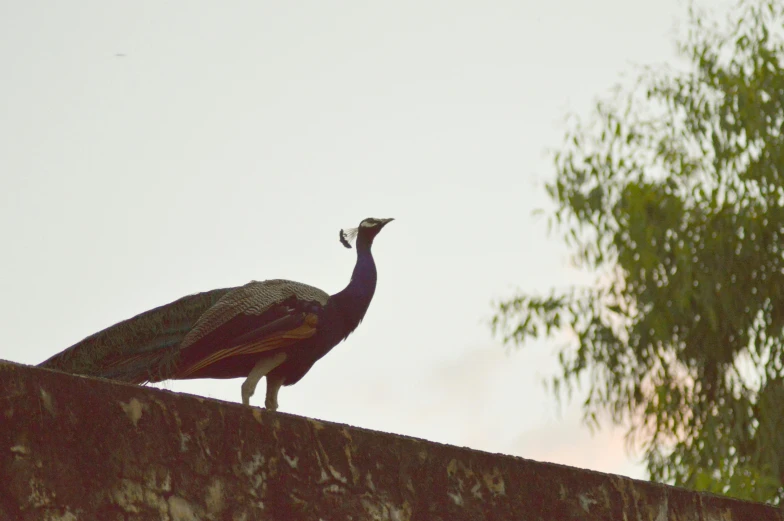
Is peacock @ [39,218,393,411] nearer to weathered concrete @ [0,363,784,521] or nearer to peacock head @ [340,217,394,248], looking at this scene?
peacock head @ [340,217,394,248]

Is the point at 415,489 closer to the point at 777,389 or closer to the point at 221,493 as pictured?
the point at 221,493

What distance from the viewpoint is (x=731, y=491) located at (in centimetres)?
903

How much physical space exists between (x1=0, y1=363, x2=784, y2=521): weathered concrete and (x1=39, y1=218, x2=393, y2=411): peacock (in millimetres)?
2022

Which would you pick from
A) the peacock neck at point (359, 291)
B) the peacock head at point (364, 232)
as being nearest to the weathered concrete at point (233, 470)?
the peacock neck at point (359, 291)

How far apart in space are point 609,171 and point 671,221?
1.00 meters

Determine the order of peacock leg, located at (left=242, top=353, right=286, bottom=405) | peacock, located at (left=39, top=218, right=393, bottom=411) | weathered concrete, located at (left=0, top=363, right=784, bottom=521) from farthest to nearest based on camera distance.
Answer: peacock leg, located at (left=242, top=353, right=286, bottom=405), peacock, located at (left=39, top=218, right=393, bottom=411), weathered concrete, located at (left=0, top=363, right=784, bottom=521)

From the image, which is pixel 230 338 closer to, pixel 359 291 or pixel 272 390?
pixel 272 390

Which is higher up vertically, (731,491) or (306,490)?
(731,491)

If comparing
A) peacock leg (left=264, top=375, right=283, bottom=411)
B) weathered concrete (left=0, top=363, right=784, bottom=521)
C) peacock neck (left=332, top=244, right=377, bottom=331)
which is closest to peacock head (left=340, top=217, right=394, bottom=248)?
peacock neck (left=332, top=244, right=377, bottom=331)

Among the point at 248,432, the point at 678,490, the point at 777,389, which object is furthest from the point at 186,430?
the point at 777,389

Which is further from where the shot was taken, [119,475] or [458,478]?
[458,478]

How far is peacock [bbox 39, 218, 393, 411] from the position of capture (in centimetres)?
503

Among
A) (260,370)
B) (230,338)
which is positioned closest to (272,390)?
(260,370)

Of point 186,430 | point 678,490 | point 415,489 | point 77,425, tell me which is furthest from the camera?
point 678,490
